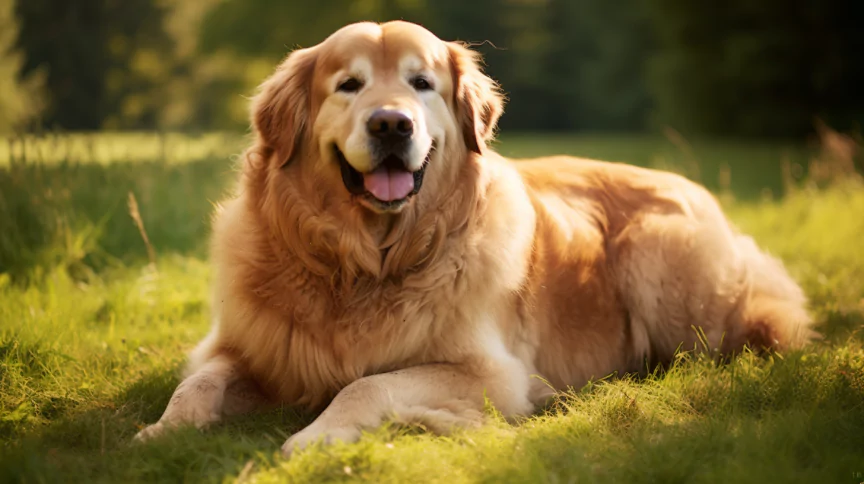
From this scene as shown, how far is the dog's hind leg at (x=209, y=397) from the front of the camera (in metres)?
2.83

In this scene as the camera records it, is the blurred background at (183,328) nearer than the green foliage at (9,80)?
Yes

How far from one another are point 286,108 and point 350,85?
0.32 m

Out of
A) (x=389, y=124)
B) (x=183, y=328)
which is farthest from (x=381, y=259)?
(x=183, y=328)

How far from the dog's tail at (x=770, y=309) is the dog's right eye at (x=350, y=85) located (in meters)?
2.35

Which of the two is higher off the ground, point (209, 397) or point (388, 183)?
point (388, 183)

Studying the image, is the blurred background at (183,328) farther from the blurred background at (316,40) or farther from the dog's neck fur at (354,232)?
the dog's neck fur at (354,232)

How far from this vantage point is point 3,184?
509cm

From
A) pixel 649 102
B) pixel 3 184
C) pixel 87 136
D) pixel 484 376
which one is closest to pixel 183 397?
pixel 484 376

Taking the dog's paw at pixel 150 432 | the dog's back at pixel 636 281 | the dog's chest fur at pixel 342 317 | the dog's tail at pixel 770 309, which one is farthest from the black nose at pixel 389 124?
the dog's tail at pixel 770 309

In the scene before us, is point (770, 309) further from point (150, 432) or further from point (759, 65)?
point (759, 65)

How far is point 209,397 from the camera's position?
2.98m

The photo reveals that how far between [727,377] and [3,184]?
457 centimetres

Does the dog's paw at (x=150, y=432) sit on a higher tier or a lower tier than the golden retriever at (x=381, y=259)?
lower

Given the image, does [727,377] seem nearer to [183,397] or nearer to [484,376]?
[484,376]
